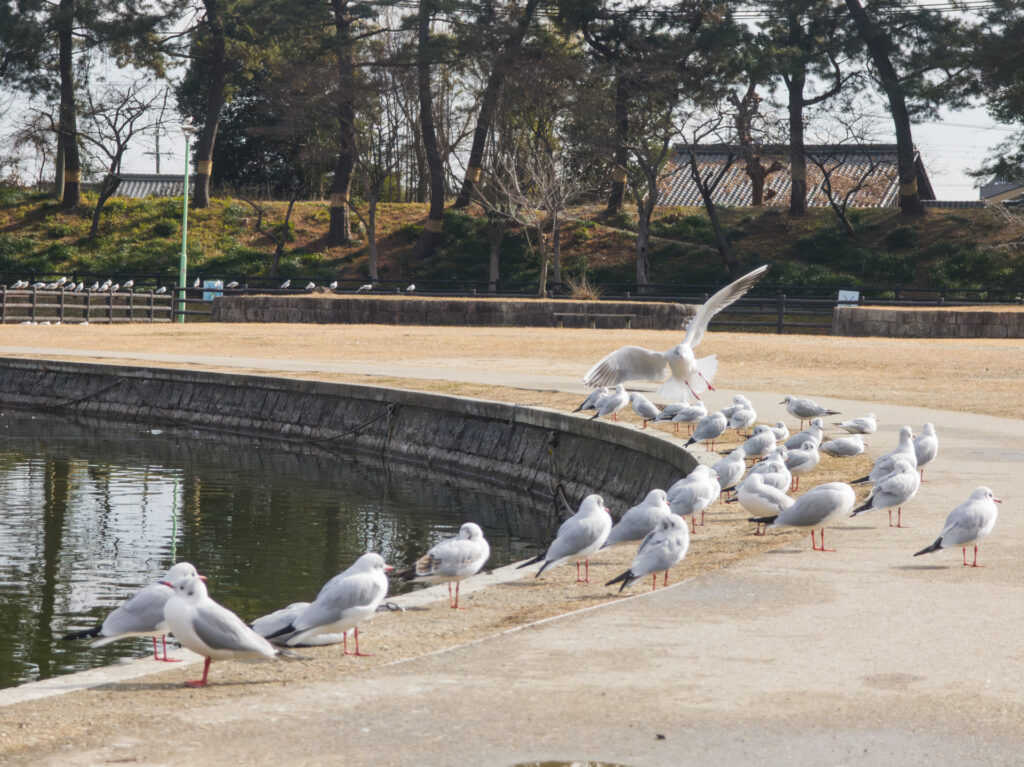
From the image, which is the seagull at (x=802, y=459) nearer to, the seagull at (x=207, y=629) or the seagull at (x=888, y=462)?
the seagull at (x=888, y=462)

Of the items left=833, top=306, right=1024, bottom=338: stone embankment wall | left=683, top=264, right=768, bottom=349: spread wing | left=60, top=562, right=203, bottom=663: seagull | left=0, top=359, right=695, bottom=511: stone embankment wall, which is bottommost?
left=0, top=359, right=695, bottom=511: stone embankment wall

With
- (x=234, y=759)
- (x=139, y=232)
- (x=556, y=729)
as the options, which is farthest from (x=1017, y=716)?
(x=139, y=232)

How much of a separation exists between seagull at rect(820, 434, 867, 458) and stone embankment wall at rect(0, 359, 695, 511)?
47.2 inches

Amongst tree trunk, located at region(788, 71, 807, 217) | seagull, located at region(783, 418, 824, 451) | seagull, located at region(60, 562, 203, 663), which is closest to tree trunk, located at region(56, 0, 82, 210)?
tree trunk, located at region(788, 71, 807, 217)

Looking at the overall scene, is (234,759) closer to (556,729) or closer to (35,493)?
(556,729)

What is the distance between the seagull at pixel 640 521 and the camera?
751cm

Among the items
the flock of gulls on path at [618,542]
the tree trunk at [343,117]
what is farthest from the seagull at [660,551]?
the tree trunk at [343,117]

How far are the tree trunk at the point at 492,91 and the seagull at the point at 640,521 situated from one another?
135 feet

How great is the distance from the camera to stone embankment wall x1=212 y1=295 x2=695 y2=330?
1323 inches

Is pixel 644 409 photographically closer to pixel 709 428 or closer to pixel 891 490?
pixel 709 428

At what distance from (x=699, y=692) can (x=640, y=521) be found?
2625mm

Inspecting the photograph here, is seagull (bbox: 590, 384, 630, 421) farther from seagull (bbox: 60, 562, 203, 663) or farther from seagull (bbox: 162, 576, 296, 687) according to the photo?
seagull (bbox: 162, 576, 296, 687)

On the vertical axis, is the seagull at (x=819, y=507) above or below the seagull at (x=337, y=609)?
above

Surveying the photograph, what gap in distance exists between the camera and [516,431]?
16.0 meters
